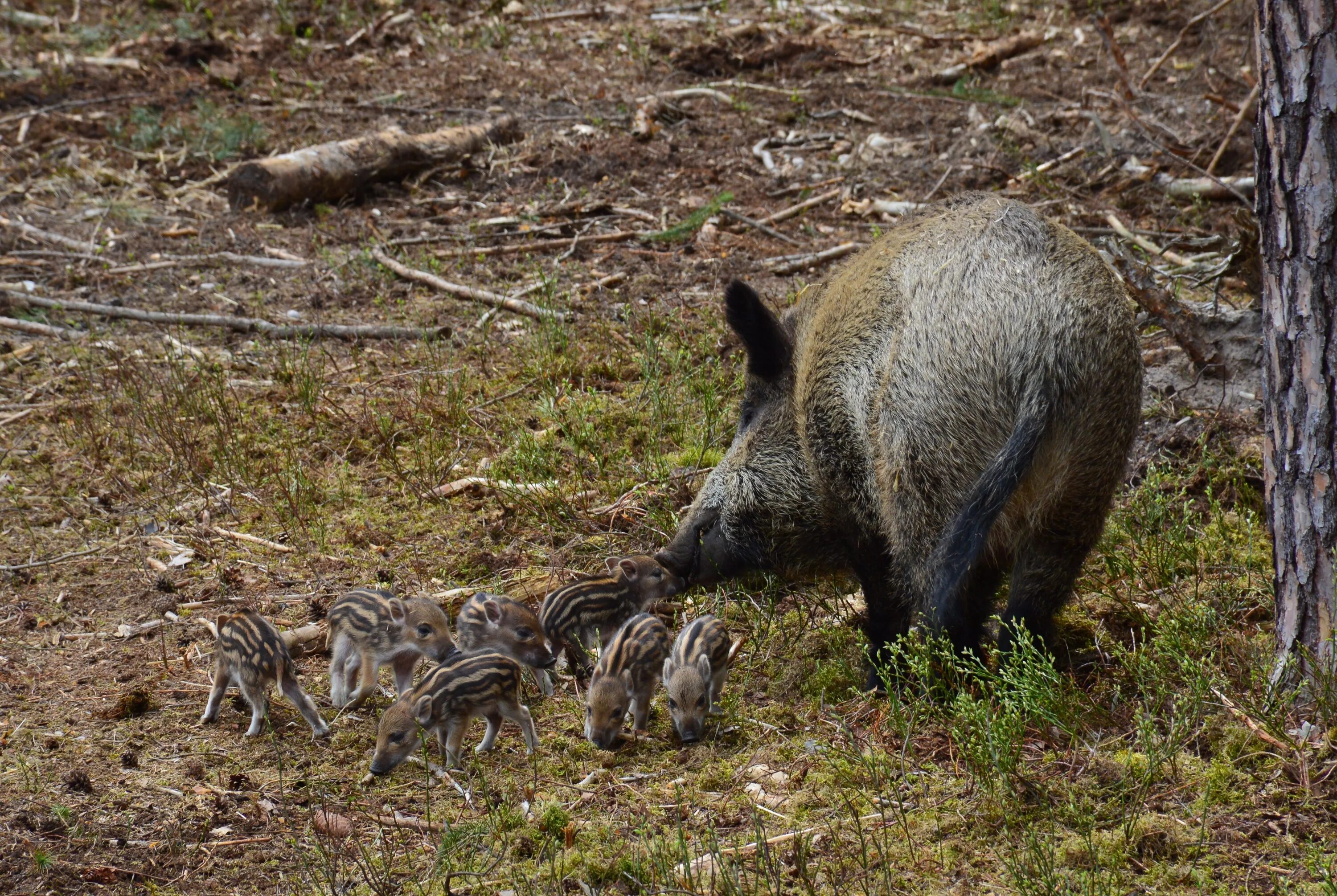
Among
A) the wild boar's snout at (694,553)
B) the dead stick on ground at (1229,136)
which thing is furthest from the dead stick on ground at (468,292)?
the dead stick on ground at (1229,136)

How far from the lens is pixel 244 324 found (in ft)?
26.1

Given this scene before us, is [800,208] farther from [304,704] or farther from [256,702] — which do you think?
[256,702]

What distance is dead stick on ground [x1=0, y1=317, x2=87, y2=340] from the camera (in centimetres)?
788

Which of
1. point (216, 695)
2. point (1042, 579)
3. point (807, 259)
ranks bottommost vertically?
point (216, 695)

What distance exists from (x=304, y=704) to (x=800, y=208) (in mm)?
6227

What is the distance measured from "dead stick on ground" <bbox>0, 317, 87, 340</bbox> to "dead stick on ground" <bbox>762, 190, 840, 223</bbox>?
4.93 meters

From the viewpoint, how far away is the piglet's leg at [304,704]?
14.1ft

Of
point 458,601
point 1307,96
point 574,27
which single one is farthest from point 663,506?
point 574,27

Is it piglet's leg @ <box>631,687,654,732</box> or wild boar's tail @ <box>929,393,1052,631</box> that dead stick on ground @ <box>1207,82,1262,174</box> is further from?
piglet's leg @ <box>631,687,654,732</box>

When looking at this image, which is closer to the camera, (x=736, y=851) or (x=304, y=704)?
(x=736, y=851)

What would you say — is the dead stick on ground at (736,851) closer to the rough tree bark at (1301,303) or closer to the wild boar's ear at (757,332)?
the rough tree bark at (1301,303)

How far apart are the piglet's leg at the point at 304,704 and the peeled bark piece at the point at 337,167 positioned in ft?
21.0

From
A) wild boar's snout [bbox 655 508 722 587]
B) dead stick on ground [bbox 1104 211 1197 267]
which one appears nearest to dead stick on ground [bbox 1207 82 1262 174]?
dead stick on ground [bbox 1104 211 1197 267]

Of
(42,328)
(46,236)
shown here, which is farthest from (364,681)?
(46,236)
